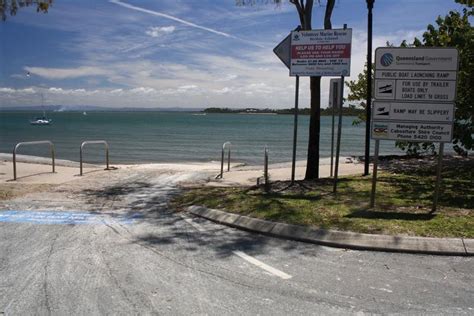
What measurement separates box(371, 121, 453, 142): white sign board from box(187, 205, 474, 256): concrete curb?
6.37 ft

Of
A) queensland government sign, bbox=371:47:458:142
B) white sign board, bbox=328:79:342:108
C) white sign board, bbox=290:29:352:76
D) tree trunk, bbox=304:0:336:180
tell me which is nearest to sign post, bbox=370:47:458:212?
queensland government sign, bbox=371:47:458:142

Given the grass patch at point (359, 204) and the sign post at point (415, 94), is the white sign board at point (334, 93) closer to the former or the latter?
the grass patch at point (359, 204)

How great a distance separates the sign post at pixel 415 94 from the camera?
6.75 metres

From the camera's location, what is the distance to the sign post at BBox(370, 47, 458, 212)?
6.75 meters

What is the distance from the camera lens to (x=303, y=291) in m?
4.23

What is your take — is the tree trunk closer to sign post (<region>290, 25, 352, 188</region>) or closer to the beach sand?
the beach sand

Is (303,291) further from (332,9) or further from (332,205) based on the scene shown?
(332,9)

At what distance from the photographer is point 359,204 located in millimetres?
7652

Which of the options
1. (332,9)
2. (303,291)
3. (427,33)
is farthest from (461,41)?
(303,291)

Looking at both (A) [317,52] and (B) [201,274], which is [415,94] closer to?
(A) [317,52]

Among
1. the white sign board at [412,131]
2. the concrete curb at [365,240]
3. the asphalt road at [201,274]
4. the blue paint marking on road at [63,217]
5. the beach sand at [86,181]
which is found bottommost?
the beach sand at [86,181]

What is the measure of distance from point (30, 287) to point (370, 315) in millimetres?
3016

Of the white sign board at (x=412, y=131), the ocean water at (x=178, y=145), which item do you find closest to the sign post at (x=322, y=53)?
the white sign board at (x=412, y=131)

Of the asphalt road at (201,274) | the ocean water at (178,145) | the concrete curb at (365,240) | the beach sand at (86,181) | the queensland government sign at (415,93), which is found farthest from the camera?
the ocean water at (178,145)
